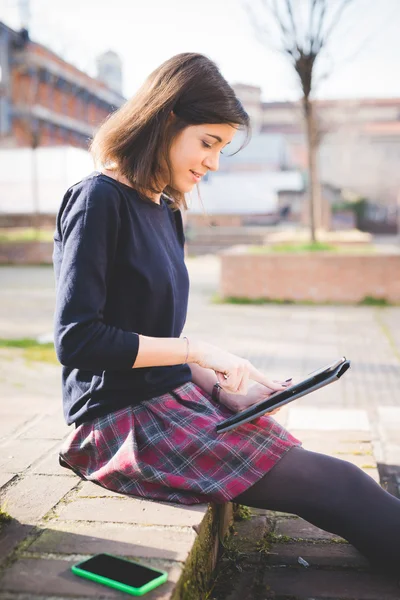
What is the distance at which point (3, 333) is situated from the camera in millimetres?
7312

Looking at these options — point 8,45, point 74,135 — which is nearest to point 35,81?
point 8,45

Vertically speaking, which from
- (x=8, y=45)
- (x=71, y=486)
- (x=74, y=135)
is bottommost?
(x=71, y=486)

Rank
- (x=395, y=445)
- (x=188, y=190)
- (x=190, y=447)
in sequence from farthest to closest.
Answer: (x=395, y=445) → (x=188, y=190) → (x=190, y=447)

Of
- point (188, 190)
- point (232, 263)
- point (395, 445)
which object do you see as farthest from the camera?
point (232, 263)

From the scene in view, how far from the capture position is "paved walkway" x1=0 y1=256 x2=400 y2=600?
1.88 metres

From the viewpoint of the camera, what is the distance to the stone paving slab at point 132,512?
2055 mm

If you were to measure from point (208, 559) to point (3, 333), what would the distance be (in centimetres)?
550

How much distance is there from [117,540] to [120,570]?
193 millimetres

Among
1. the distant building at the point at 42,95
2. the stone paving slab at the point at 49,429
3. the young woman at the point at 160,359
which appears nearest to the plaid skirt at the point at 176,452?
the young woman at the point at 160,359

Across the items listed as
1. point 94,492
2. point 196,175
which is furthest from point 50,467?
point 196,175

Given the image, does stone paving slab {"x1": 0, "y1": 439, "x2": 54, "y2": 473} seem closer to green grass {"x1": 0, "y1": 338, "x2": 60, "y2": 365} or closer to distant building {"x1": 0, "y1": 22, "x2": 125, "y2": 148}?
green grass {"x1": 0, "y1": 338, "x2": 60, "y2": 365}

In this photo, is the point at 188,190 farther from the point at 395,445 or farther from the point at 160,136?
the point at 395,445

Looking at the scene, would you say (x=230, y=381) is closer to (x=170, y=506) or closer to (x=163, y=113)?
(x=170, y=506)

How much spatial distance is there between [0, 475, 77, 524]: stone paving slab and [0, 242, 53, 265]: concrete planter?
1514 cm
